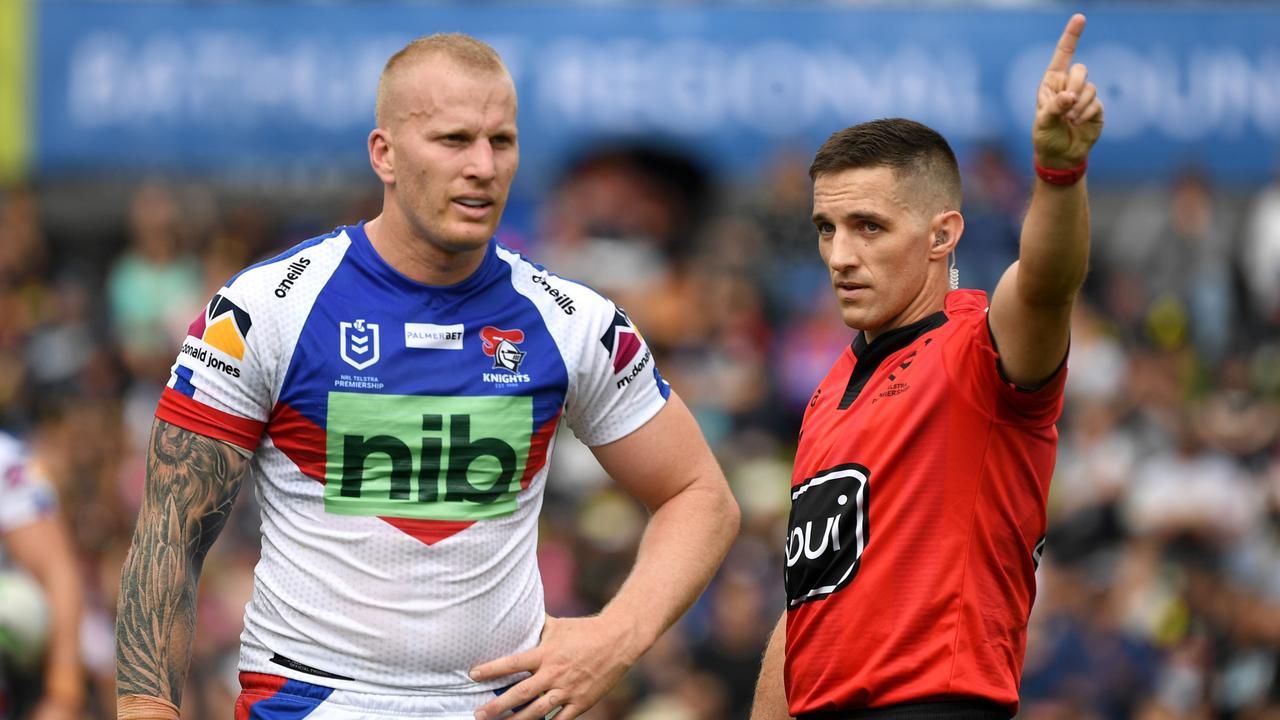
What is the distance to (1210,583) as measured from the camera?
34.4ft

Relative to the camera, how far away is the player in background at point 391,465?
4.70 meters

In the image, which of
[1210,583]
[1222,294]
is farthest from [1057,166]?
[1222,294]

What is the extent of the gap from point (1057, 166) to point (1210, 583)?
23.6 ft

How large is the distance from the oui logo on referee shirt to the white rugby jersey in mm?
774

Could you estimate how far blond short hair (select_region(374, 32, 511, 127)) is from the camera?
15.8 ft

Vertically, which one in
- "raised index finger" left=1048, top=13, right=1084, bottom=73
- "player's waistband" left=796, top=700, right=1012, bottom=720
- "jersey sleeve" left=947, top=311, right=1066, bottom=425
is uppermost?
"raised index finger" left=1048, top=13, right=1084, bottom=73

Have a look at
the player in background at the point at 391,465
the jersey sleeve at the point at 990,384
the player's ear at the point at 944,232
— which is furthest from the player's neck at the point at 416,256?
the jersey sleeve at the point at 990,384

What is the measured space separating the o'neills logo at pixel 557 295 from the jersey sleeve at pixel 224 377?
0.84 meters

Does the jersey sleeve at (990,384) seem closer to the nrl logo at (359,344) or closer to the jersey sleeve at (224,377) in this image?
the nrl logo at (359,344)

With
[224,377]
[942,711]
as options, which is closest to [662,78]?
[224,377]

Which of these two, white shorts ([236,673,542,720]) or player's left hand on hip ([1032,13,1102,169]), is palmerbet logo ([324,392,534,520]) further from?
player's left hand on hip ([1032,13,1102,169])

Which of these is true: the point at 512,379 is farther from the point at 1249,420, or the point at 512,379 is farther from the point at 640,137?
the point at 640,137

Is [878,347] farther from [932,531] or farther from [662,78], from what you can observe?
[662,78]

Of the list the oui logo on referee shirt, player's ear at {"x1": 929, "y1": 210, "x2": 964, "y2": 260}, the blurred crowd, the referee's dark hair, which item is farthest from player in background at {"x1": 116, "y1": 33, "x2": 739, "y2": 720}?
the blurred crowd
